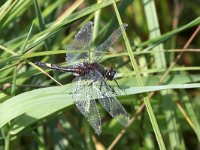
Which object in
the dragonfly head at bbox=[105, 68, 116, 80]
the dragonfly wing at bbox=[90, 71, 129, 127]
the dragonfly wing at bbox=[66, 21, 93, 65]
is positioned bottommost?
the dragonfly wing at bbox=[90, 71, 129, 127]

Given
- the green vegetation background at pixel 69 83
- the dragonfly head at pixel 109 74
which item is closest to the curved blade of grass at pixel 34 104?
the green vegetation background at pixel 69 83

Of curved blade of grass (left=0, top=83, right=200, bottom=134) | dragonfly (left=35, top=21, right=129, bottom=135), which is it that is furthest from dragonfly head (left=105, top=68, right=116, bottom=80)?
curved blade of grass (left=0, top=83, right=200, bottom=134)

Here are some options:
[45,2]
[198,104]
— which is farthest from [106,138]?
[45,2]

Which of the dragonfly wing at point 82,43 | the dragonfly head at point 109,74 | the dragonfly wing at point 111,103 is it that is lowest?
the dragonfly wing at point 111,103

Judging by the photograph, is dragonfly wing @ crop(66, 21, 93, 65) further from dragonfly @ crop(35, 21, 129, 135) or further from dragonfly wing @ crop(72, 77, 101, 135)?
dragonfly wing @ crop(72, 77, 101, 135)

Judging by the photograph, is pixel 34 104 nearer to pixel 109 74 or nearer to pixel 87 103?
pixel 87 103

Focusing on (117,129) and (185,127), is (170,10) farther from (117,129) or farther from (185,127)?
(117,129)

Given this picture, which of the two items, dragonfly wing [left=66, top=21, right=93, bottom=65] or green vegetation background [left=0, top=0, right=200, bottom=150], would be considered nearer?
green vegetation background [left=0, top=0, right=200, bottom=150]

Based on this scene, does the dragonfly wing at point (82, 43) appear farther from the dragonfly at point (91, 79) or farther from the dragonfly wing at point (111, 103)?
the dragonfly wing at point (111, 103)
